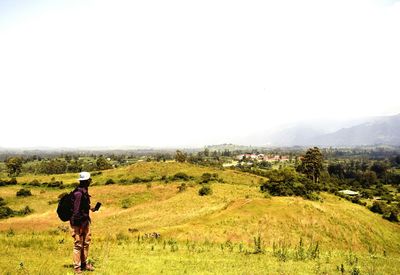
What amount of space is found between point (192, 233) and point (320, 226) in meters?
13.7

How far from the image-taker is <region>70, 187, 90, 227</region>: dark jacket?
1002 cm

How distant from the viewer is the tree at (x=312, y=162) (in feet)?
318

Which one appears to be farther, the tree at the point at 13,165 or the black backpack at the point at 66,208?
the tree at the point at 13,165

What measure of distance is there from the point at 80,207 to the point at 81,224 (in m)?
0.51

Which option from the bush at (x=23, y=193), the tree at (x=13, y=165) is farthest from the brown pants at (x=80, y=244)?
the tree at (x=13, y=165)

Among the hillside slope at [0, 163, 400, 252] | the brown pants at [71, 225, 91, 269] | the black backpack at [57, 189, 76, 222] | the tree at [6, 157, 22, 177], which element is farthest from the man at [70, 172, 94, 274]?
the tree at [6, 157, 22, 177]

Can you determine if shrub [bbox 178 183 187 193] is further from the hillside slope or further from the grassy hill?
the grassy hill

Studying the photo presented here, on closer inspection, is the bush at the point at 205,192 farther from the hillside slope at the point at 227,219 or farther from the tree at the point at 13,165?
the tree at the point at 13,165

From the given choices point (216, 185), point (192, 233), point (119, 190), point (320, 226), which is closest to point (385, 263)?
point (192, 233)

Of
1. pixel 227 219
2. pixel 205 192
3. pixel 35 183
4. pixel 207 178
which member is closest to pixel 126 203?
pixel 205 192

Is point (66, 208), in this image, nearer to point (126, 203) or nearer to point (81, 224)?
point (81, 224)

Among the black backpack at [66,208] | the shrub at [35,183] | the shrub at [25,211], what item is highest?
the black backpack at [66,208]

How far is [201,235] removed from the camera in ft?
81.9

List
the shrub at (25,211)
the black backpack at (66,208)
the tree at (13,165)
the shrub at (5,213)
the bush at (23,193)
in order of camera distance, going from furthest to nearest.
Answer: the tree at (13,165) → the bush at (23,193) → the shrub at (25,211) → the shrub at (5,213) → the black backpack at (66,208)
